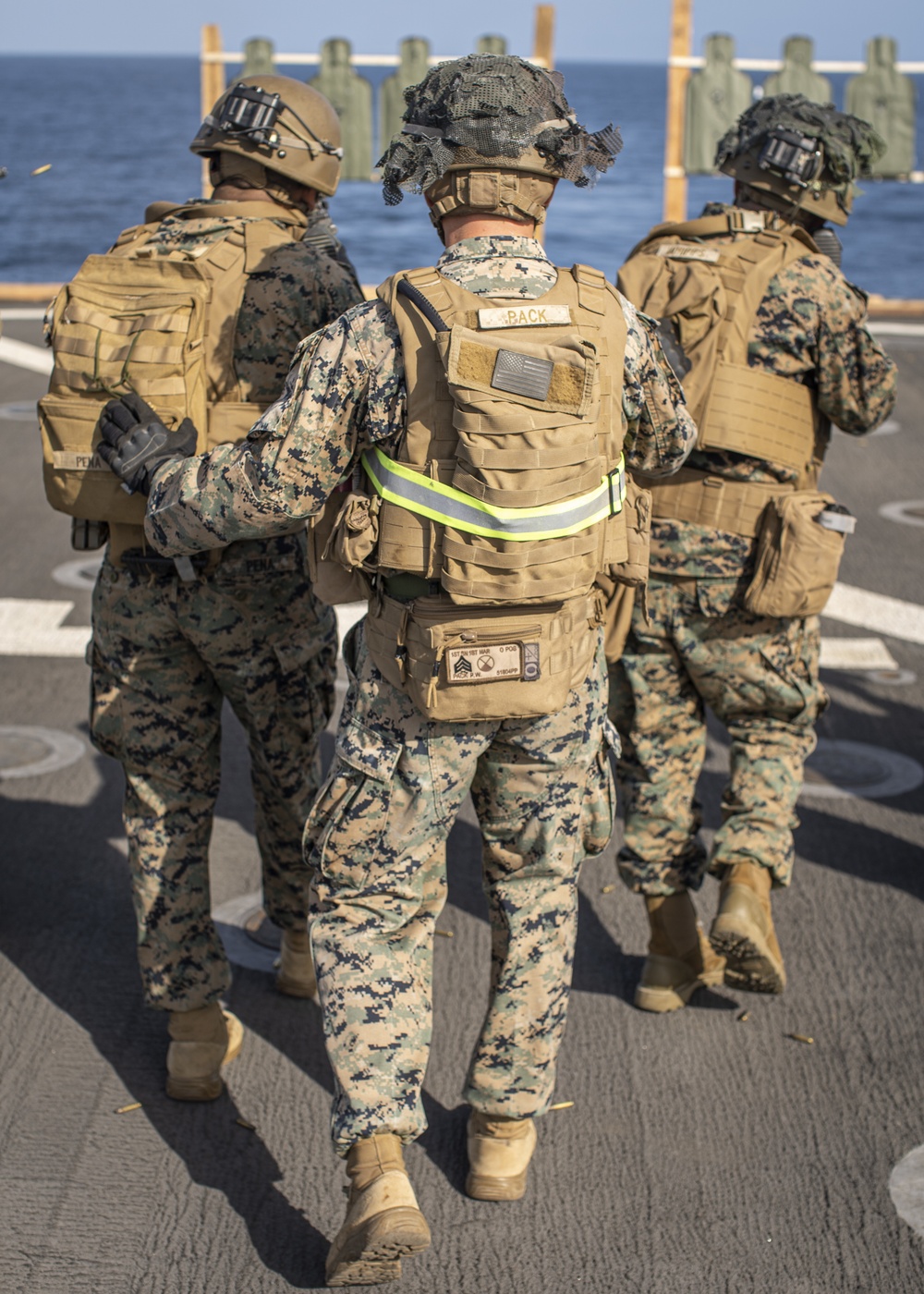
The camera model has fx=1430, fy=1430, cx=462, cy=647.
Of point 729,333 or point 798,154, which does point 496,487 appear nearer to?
point 729,333

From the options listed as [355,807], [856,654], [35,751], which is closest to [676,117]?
[856,654]

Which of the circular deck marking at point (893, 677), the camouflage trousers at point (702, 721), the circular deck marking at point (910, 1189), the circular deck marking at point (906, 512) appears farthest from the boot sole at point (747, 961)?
the circular deck marking at point (906, 512)

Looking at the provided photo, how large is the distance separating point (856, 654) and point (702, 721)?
2.61m

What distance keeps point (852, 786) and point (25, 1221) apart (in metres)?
3.21

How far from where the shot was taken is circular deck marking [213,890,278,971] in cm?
403

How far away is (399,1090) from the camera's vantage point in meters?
2.85

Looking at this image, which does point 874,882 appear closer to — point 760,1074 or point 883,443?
point 760,1074

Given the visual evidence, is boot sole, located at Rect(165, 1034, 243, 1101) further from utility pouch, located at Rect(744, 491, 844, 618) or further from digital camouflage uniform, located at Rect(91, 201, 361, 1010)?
utility pouch, located at Rect(744, 491, 844, 618)

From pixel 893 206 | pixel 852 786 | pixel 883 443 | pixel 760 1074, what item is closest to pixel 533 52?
pixel 883 443

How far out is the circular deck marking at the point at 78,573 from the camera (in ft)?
23.8

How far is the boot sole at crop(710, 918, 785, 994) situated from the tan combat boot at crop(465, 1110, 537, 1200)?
2.54ft

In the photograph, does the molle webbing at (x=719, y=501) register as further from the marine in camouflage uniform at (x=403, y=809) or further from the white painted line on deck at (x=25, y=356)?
the white painted line on deck at (x=25, y=356)

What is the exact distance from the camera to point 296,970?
12.6 ft

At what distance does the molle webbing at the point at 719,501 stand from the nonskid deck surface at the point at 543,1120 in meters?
1.23
